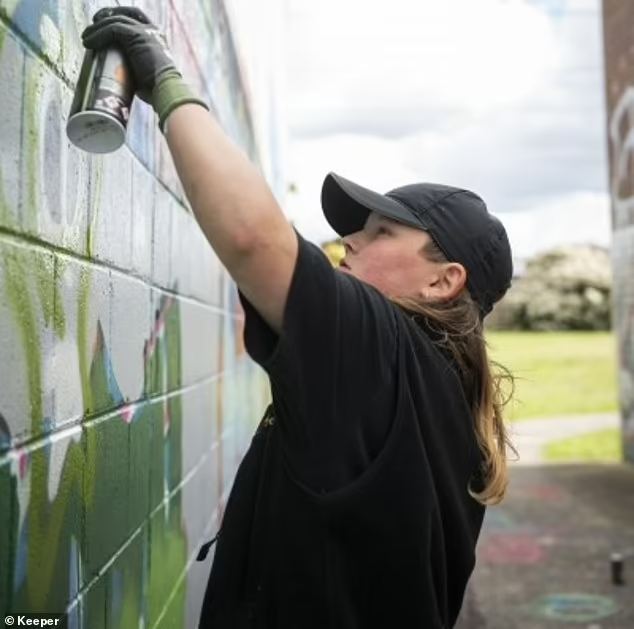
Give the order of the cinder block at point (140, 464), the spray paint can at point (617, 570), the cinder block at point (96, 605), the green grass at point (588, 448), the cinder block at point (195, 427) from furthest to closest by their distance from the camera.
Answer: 1. the green grass at point (588, 448)
2. the spray paint can at point (617, 570)
3. the cinder block at point (195, 427)
4. the cinder block at point (140, 464)
5. the cinder block at point (96, 605)

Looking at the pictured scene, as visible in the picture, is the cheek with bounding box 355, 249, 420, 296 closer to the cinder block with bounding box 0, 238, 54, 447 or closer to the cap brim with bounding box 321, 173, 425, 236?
the cap brim with bounding box 321, 173, 425, 236

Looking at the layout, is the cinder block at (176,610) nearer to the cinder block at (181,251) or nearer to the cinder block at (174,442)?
the cinder block at (174,442)

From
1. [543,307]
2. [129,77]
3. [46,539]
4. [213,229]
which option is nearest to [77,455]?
[46,539]

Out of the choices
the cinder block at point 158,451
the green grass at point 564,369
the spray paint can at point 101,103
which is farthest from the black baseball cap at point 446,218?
the green grass at point 564,369

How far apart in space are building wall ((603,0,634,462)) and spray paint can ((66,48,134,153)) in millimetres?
10360

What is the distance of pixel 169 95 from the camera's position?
135 centimetres

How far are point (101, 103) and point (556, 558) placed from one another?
20.8 feet

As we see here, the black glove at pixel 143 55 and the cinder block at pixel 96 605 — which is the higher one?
the black glove at pixel 143 55

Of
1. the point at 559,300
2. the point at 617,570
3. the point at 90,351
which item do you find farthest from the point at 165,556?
the point at 559,300

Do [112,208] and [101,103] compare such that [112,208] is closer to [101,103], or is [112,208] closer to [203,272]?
[101,103]

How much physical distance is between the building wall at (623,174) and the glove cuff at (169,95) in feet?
33.9

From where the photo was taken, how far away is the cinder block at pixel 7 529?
1267 mm

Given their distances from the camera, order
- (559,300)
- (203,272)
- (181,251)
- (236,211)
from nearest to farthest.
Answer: (236,211)
(181,251)
(203,272)
(559,300)

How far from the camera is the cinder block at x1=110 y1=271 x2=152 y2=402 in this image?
195cm
